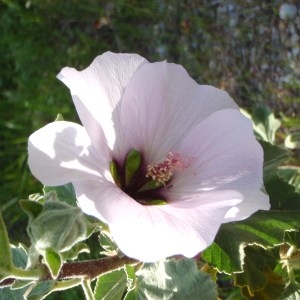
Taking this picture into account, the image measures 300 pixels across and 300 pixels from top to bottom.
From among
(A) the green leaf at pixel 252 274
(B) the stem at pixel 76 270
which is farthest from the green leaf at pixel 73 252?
(A) the green leaf at pixel 252 274

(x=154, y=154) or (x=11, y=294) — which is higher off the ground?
(x=154, y=154)

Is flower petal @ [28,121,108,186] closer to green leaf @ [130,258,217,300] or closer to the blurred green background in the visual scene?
green leaf @ [130,258,217,300]

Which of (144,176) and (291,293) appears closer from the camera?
(144,176)

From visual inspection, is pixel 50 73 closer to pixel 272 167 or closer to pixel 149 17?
pixel 149 17

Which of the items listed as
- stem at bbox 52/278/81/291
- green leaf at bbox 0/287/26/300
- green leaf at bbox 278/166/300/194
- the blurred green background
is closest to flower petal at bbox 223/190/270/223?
stem at bbox 52/278/81/291

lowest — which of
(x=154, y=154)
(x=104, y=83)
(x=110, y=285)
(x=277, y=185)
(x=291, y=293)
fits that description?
(x=291, y=293)

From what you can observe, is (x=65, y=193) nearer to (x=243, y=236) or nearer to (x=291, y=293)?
(x=243, y=236)

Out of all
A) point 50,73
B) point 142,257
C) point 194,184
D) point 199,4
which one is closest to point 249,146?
point 194,184

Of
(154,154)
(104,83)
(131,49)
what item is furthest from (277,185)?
(131,49)
